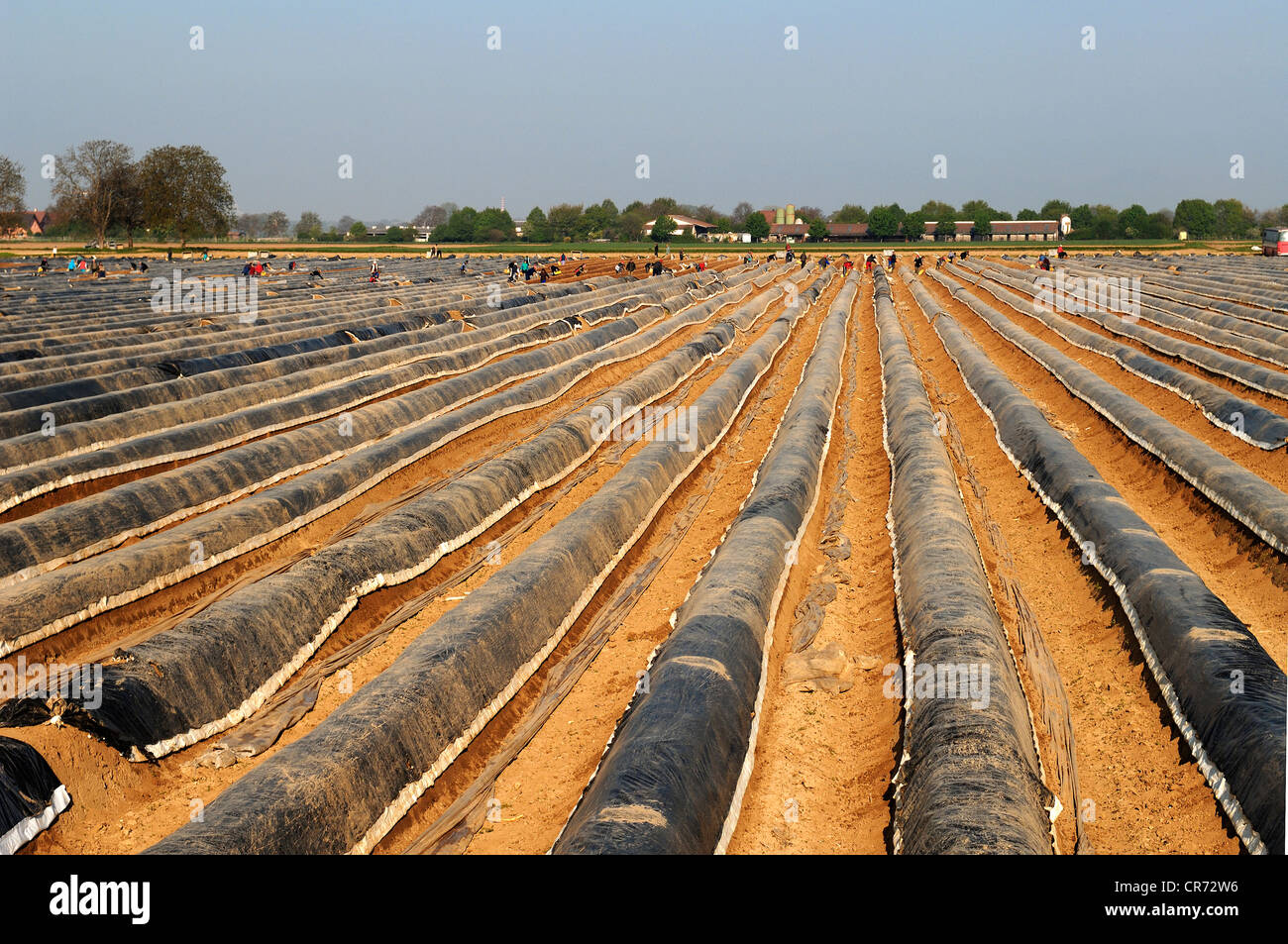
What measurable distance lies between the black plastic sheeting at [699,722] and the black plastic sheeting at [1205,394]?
8744mm

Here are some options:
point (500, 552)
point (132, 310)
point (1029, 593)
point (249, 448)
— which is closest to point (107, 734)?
point (500, 552)

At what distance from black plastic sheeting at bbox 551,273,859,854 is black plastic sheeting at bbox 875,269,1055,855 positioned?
3.82 feet

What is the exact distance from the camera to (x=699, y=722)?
19.2 feet

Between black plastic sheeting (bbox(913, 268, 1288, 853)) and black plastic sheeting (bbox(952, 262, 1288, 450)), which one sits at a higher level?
black plastic sheeting (bbox(952, 262, 1288, 450))

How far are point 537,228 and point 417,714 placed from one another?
131 meters

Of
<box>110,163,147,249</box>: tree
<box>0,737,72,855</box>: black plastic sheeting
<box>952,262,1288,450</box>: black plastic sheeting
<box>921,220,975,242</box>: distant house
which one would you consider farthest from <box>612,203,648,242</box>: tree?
<box>0,737,72,855</box>: black plastic sheeting

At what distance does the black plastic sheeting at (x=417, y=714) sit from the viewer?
5.07 meters

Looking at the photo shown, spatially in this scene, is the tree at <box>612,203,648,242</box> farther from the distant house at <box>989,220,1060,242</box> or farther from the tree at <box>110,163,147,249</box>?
the tree at <box>110,163,147,249</box>

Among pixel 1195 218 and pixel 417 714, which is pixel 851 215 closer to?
pixel 1195 218

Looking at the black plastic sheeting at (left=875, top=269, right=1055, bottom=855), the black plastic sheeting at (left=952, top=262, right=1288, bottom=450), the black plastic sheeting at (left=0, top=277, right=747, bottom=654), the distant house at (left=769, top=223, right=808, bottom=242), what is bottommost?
the black plastic sheeting at (left=875, top=269, right=1055, bottom=855)

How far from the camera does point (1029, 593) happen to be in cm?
927

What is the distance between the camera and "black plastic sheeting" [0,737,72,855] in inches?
212
